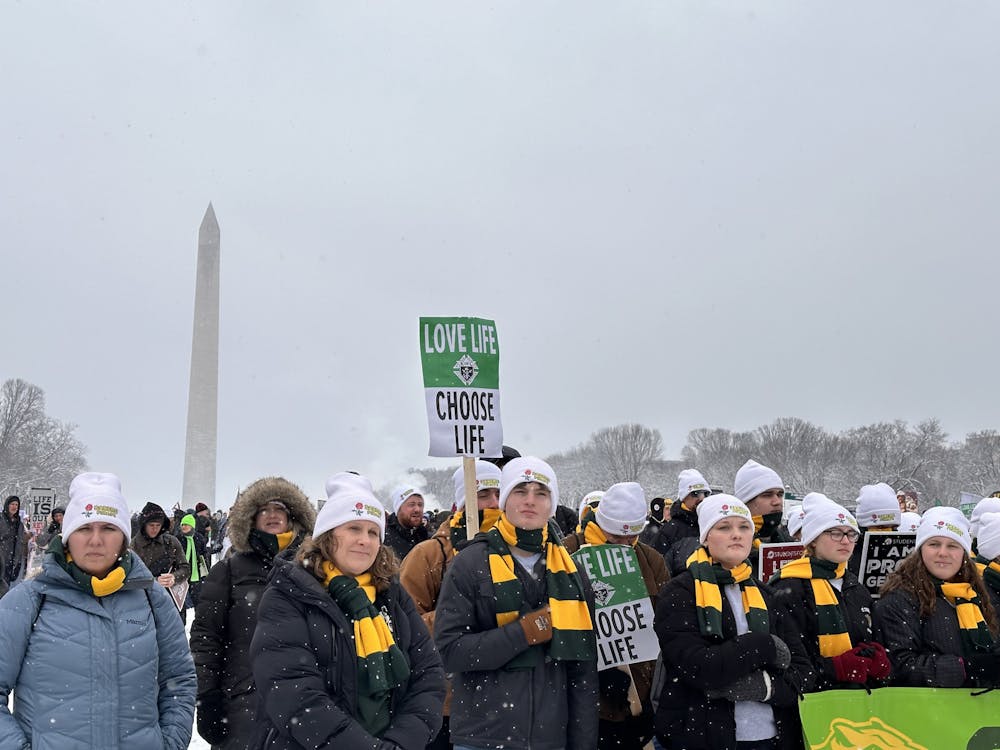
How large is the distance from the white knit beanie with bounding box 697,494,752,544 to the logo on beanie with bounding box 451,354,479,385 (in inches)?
82.6

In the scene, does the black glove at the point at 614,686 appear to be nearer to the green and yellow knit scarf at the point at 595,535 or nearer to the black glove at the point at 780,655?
the green and yellow knit scarf at the point at 595,535

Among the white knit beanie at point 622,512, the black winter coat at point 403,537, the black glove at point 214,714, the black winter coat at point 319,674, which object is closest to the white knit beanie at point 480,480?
the black winter coat at point 403,537

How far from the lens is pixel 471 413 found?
20.7 feet

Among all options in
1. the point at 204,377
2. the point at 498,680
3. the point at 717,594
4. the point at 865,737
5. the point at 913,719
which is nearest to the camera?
the point at 498,680

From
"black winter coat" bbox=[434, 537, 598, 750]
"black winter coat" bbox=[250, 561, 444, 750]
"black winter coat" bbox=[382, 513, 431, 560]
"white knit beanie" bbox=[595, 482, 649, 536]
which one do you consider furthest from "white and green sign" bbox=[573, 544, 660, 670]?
"black winter coat" bbox=[382, 513, 431, 560]

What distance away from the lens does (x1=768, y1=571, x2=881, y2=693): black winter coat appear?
15.7 ft

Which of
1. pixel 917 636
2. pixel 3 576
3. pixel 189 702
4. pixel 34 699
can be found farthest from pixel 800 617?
pixel 3 576

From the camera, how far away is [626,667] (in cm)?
A: 509

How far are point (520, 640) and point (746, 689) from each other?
1.11 meters

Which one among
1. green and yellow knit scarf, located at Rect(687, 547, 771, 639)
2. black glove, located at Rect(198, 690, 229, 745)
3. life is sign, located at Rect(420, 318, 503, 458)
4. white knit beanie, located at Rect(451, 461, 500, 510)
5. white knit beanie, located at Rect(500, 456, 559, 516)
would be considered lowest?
black glove, located at Rect(198, 690, 229, 745)

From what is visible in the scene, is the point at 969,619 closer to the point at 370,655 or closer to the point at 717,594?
the point at 717,594

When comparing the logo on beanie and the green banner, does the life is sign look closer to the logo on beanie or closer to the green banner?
the logo on beanie

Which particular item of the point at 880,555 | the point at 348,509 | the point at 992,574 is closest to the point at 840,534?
the point at 992,574

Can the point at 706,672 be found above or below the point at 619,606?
below
